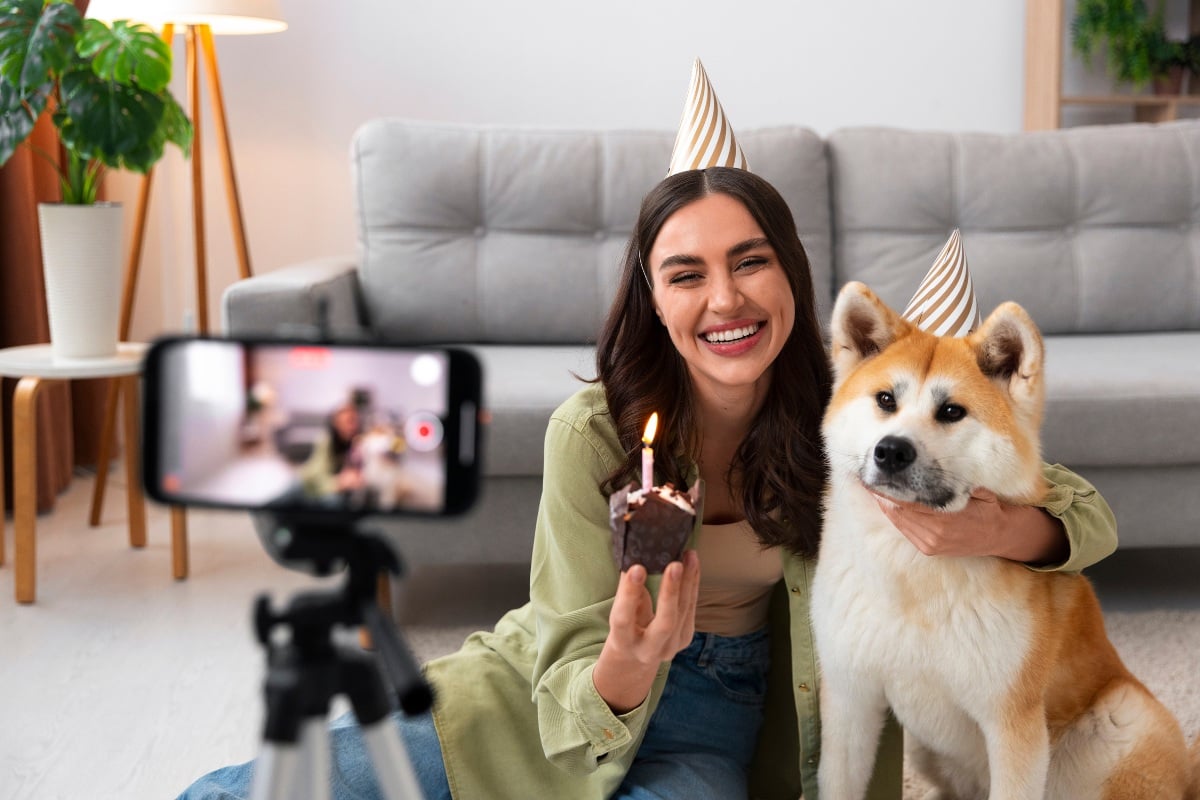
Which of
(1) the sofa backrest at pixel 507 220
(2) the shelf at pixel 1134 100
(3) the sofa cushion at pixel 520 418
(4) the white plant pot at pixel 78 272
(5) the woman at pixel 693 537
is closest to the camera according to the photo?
(5) the woman at pixel 693 537

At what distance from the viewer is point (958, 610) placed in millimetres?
1177

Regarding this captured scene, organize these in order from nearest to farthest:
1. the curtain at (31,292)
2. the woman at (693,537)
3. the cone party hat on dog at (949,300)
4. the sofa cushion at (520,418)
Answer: the woman at (693,537)
the cone party hat on dog at (949,300)
the sofa cushion at (520,418)
the curtain at (31,292)

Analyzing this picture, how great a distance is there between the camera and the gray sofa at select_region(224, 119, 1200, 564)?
2.76 metres

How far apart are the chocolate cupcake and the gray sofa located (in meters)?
Result: 1.77

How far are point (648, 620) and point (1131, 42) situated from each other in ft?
11.0

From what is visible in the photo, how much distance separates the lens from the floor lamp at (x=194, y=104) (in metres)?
2.62

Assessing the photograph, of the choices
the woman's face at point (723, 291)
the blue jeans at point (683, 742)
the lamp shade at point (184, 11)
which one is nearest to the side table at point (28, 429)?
the lamp shade at point (184, 11)

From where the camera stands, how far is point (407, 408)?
544 millimetres

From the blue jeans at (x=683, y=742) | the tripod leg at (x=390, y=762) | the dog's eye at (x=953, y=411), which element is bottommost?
the blue jeans at (x=683, y=742)

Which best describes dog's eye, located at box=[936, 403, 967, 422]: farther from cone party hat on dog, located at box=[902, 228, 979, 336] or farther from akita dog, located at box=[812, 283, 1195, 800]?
cone party hat on dog, located at box=[902, 228, 979, 336]

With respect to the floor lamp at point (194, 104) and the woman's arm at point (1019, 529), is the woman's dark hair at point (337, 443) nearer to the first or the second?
the woman's arm at point (1019, 529)

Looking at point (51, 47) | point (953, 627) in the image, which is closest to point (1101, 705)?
point (953, 627)

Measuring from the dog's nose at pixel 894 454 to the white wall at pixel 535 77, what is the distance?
2559 mm

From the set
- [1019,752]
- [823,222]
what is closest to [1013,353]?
[1019,752]
